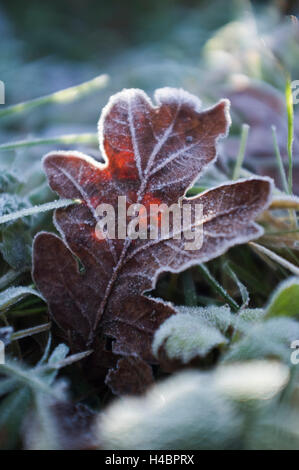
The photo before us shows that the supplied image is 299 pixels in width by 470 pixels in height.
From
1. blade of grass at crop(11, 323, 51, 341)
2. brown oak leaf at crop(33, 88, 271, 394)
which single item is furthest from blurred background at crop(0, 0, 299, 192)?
blade of grass at crop(11, 323, 51, 341)

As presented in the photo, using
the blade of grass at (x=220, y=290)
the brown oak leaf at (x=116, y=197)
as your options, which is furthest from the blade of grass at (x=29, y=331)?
the blade of grass at (x=220, y=290)

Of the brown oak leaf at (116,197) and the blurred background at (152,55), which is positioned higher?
the blurred background at (152,55)

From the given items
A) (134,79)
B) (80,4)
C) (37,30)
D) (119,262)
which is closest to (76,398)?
(119,262)

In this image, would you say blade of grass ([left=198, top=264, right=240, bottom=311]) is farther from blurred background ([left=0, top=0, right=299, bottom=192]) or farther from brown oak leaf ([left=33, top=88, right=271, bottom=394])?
blurred background ([left=0, top=0, right=299, bottom=192])

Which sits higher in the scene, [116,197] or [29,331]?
[116,197]

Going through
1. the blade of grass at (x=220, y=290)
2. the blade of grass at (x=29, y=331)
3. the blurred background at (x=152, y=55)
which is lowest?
the blade of grass at (x=29, y=331)

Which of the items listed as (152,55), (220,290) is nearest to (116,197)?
(220,290)

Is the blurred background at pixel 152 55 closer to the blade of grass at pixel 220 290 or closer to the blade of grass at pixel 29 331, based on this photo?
the blade of grass at pixel 220 290

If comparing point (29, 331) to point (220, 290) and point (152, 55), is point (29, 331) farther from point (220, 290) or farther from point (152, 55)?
point (152, 55)

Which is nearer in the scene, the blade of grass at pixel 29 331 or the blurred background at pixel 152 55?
the blade of grass at pixel 29 331

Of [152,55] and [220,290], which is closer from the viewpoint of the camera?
[220,290]
